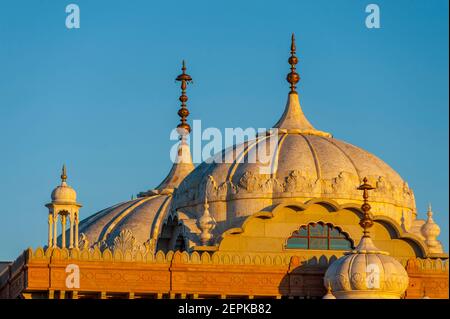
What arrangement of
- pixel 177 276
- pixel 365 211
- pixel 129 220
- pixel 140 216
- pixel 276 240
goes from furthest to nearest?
pixel 140 216
pixel 129 220
pixel 276 240
pixel 177 276
pixel 365 211

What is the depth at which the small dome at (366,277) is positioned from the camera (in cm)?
5606

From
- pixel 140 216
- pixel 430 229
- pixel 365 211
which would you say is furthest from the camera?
pixel 140 216

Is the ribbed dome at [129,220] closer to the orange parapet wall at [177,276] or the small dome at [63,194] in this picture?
the small dome at [63,194]

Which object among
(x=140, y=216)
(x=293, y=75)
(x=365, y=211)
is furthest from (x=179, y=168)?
(x=365, y=211)

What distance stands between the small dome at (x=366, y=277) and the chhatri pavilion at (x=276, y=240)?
0.10 ft

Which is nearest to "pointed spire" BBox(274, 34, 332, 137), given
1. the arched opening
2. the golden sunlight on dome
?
the arched opening

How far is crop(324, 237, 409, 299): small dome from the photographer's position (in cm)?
5606

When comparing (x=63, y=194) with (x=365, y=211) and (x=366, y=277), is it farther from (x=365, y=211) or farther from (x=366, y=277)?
(x=366, y=277)

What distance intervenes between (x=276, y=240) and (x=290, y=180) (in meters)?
2.44

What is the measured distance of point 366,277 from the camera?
56.0 m

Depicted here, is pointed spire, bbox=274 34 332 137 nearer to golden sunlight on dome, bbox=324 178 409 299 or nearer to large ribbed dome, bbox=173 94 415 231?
large ribbed dome, bbox=173 94 415 231

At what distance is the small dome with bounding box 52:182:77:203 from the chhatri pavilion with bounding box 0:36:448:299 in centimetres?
3
